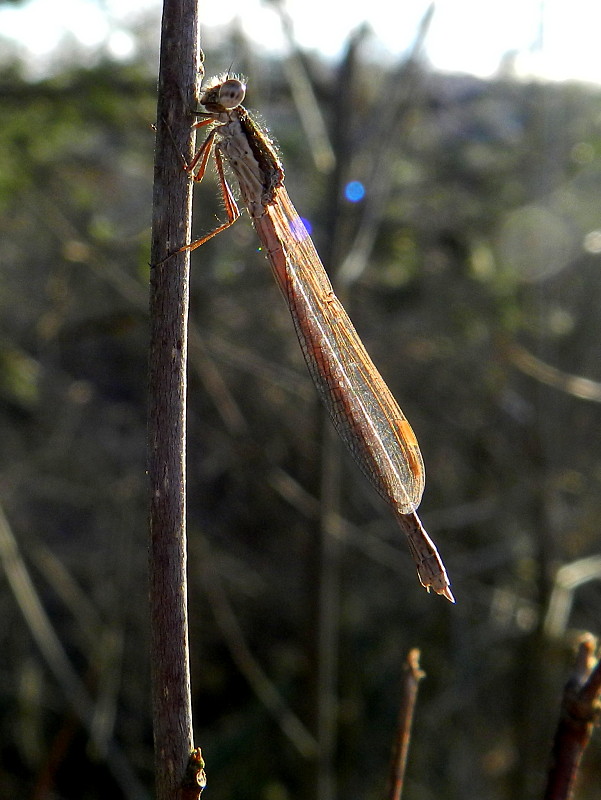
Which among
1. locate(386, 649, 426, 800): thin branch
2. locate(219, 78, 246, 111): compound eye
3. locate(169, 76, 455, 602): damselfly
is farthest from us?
locate(169, 76, 455, 602): damselfly

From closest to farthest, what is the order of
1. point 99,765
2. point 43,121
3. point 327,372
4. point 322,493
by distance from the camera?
1. point 327,372
2. point 322,493
3. point 43,121
4. point 99,765

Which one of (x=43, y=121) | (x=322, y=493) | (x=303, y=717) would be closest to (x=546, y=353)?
(x=322, y=493)

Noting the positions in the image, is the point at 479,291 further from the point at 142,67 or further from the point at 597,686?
the point at 597,686

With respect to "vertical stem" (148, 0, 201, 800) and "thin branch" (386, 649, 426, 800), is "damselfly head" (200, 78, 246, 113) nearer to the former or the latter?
"vertical stem" (148, 0, 201, 800)

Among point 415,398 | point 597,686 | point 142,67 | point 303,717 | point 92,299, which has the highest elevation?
point 142,67

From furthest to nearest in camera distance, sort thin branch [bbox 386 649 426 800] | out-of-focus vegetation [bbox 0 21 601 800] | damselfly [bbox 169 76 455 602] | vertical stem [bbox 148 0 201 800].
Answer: out-of-focus vegetation [bbox 0 21 601 800]
damselfly [bbox 169 76 455 602]
thin branch [bbox 386 649 426 800]
vertical stem [bbox 148 0 201 800]

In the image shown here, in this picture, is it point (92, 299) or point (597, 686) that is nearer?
point (597, 686)

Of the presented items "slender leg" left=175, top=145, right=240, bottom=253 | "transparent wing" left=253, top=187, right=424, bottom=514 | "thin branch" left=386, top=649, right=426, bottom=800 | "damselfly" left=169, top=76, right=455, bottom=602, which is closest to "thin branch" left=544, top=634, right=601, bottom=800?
"thin branch" left=386, top=649, right=426, bottom=800

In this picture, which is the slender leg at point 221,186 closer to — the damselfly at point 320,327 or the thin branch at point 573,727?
the damselfly at point 320,327
